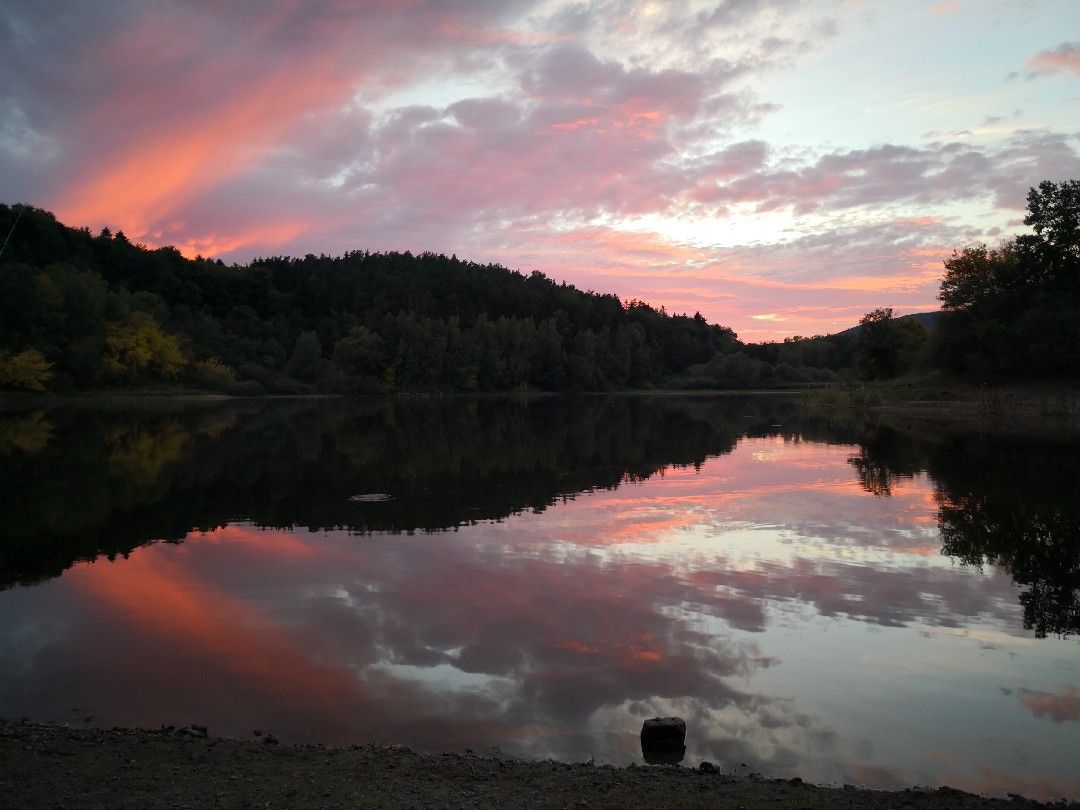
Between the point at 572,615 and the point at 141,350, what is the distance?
80.3 meters

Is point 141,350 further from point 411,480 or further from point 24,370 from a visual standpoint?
point 411,480

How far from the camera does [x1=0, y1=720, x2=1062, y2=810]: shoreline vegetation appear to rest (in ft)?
16.1

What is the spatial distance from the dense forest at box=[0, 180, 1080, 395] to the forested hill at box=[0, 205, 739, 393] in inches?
10.0

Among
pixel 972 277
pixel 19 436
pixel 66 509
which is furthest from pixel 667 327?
pixel 66 509

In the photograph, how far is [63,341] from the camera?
226 feet

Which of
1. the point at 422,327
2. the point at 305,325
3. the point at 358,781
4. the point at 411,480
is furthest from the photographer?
the point at 305,325

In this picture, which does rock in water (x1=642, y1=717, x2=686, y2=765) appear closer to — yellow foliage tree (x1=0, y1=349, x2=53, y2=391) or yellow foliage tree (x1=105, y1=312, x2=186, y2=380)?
yellow foliage tree (x1=0, y1=349, x2=53, y2=391)

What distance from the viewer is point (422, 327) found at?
117688mm

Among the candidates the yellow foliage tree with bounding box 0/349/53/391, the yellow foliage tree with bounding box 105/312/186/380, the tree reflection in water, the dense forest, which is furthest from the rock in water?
the yellow foliage tree with bounding box 105/312/186/380

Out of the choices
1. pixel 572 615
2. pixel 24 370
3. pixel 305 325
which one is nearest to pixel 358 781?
pixel 572 615

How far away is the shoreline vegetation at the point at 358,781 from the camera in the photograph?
4.90 meters

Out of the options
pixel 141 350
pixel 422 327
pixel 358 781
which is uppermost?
pixel 422 327

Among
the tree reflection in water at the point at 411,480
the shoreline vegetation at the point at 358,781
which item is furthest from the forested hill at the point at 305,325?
the shoreline vegetation at the point at 358,781

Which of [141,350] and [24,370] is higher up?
[141,350]
